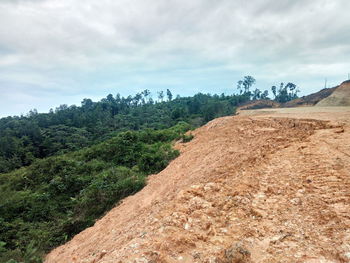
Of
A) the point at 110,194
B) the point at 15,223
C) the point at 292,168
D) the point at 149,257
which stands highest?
the point at 292,168

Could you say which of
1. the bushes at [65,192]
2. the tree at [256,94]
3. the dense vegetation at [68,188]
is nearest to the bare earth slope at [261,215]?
the bushes at [65,192]

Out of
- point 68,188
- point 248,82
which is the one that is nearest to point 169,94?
point 248,82

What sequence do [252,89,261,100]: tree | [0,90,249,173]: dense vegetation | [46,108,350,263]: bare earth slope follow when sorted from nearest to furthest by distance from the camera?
[46,108,350,263]: bare earth slope < [0,90,249,173]: dense vegetation < [252,89,261,100]: tree

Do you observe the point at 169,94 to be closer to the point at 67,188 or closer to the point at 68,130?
the point at 68,130

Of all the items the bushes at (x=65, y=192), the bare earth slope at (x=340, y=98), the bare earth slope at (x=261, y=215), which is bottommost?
the bushes at (x=65, y=192)

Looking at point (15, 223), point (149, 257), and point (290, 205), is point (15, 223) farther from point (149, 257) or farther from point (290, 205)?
point (290, 205)

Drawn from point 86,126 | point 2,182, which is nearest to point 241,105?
point 86,126

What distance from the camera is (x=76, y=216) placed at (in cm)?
858

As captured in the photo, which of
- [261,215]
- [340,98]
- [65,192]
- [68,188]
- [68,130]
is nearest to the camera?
[261,215]

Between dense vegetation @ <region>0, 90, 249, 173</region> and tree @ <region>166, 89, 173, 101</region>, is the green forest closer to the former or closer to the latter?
dense vegetation @ <region>0, 90, 249, 173</region>

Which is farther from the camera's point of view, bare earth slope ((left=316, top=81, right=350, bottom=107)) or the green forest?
bare earth slope ((left=316, top=81, right=350, bottom=107))

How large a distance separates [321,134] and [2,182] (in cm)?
1612

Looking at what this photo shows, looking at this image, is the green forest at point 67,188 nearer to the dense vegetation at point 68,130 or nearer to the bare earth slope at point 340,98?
the dense vegetation at point 68,130

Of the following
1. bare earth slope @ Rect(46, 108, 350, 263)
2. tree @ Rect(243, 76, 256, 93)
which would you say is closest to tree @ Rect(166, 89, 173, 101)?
tree @ Rect(243, 76, 256, 93)
